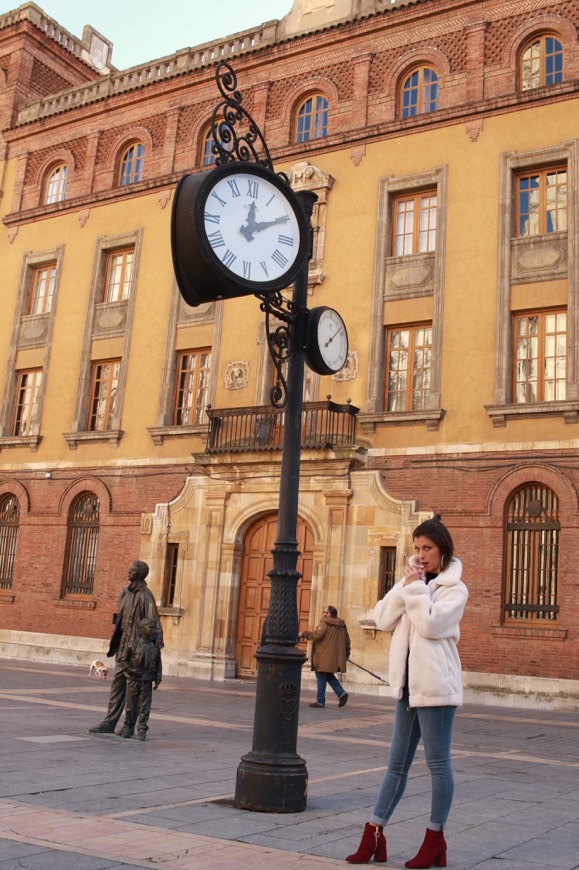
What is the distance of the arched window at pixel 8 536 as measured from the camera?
25344mm

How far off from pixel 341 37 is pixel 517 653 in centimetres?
1464

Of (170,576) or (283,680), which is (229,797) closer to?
(283,680)

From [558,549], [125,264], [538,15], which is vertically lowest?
[558,549]

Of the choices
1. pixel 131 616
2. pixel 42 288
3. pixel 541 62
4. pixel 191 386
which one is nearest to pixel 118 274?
pixel 42 288

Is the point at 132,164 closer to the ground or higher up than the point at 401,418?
higher up

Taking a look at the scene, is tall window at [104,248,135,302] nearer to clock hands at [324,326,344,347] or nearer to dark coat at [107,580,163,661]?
dark coat at [107,580,163,661]

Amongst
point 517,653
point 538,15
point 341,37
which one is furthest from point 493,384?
point 341,37

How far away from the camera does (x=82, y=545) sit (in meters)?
24.0

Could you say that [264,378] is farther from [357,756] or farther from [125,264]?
[357,756]

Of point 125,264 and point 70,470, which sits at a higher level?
point 125,264

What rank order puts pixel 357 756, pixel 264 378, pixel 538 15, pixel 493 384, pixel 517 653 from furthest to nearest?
pixel 264 378
pixel 538 15
pixel 493 384
pixel 517 653
pixel 357 756

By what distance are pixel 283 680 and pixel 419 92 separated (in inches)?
697

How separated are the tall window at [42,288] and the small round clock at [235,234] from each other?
2041cm

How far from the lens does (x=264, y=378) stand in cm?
2162
